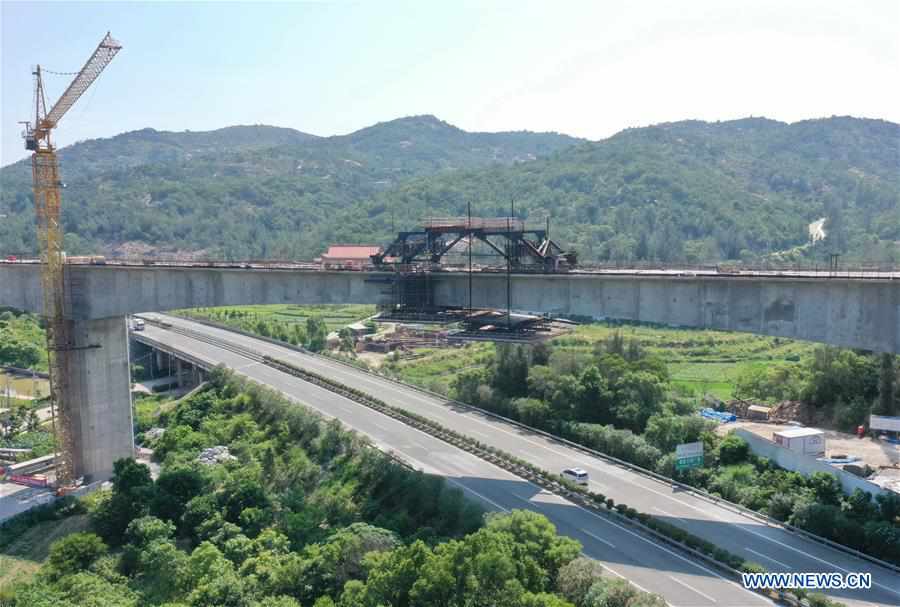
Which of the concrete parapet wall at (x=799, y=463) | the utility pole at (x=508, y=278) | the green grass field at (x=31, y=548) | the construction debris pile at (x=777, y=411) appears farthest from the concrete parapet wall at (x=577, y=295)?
the construction debris pile at (x=777, y=411)

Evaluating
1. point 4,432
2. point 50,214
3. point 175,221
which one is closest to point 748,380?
point 50,214

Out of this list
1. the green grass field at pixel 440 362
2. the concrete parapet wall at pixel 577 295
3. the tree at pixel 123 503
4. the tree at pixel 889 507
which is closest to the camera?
the concrete parapet wall at pixel 577 295

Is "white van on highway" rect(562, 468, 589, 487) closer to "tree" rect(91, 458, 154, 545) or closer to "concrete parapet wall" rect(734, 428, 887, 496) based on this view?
"concrete parapet wall" rect(734, 428, 887, 496)

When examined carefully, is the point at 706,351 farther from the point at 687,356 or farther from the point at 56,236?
the point at 56,236

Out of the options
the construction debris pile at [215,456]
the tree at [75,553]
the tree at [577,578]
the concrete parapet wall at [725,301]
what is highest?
the concrete parapet wall at [725,301]

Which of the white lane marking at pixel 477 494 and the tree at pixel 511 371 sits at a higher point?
the tree at pixel 511 371

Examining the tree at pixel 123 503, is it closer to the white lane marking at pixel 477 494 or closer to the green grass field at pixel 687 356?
the white lane marking at pixel 477 494

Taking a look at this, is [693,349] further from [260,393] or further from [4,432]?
[4,432]

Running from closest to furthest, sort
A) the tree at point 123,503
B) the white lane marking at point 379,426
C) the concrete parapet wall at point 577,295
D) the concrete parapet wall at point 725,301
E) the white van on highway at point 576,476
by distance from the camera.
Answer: the concrete parapet wall at point 725,301, the concrete parapet wall at point 577,295, the white van on highway at point 576,476, the tree at point 123,503, the white lane marking at point 379,426
